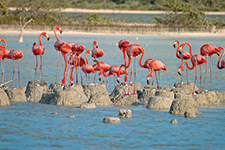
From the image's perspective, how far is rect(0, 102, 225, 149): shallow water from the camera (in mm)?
7504

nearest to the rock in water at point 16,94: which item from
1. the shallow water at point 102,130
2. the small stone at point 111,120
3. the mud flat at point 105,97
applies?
the mud flat at point 105,97

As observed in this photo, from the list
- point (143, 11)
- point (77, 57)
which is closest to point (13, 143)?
point (77, 57)

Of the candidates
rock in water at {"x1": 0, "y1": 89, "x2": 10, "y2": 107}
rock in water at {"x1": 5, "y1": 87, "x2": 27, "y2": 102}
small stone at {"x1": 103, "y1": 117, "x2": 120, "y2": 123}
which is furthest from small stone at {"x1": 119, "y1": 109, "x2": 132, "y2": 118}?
rock in water at {"x1": 5, "y1": 87, "x2": 27, "y2": 102}

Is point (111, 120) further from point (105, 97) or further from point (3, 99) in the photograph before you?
point (3, 99)

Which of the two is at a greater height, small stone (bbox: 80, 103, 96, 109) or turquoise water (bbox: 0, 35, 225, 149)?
small stone (bbox: 80, 103, 96, 109)

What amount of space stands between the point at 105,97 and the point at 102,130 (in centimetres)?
287

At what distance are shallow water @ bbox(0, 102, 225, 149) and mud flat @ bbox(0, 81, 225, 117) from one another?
361 mm

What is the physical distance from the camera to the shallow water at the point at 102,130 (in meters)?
7.50

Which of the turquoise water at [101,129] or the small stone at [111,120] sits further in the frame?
the small stone at [111,120]

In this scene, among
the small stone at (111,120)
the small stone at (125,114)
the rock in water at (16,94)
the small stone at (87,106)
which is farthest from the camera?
the rock in water at (16,94)

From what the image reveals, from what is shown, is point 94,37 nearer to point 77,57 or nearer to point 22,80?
point 22,80

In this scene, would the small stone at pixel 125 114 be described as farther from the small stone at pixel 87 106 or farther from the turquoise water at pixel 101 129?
the small stone at pixel 87 106

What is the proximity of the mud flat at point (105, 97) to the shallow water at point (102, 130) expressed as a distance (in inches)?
14.2

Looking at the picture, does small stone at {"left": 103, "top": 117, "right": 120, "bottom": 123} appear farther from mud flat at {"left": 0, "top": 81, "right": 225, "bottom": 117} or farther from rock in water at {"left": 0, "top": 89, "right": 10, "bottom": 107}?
rock in water at {"left": 0, "top": 89, "right": 10, "bottom": 107}
